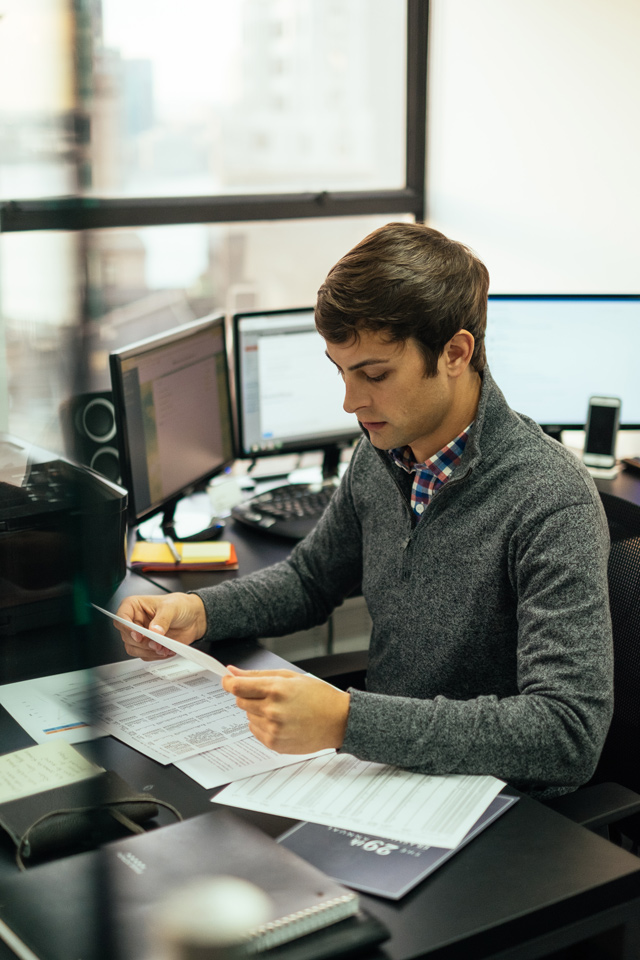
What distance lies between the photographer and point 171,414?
1.87m

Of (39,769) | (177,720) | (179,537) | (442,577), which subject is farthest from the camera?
(179,537)

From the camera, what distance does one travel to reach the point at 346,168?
9.69 ft

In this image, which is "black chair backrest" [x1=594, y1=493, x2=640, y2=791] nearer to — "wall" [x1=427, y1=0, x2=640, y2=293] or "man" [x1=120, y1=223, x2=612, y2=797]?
"man" [x1=120, y1=223, x2=612, y2=797]

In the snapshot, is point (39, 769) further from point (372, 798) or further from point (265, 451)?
point (265, 451)

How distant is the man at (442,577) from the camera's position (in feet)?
3.20

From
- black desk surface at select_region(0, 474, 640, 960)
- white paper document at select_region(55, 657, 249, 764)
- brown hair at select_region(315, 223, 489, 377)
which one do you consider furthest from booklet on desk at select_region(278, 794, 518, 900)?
brown hair at select_region(315, 223, 489, 377)

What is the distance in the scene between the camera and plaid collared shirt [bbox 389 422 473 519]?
1.27m

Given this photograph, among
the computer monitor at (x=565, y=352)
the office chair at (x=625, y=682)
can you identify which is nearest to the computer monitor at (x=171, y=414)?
the computer monitor at (x=565, y=352)

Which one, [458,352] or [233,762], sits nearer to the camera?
[233,762]

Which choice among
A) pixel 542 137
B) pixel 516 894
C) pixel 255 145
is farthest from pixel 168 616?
pixel 542 137

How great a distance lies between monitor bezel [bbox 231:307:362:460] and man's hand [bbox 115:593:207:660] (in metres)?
0.84

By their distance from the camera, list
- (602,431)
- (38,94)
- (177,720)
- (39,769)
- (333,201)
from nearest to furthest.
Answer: (38,94) → (39,769) → (177,720) → (602,431) → (333,201)

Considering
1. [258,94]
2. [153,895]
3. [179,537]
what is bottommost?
[179,537]

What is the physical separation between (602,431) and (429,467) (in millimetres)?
1161
